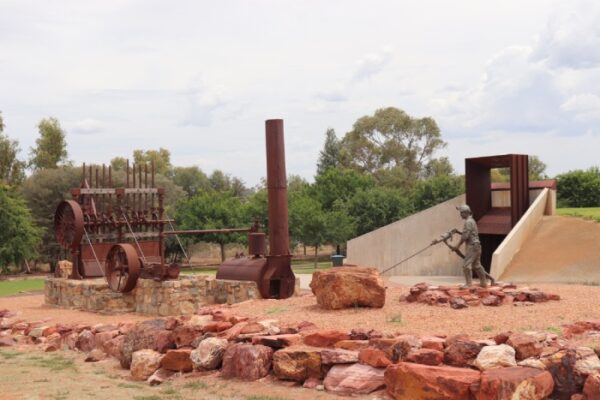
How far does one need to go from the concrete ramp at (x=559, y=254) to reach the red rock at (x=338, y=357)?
12.4 meters

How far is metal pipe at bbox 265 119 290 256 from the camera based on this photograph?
17.3 meters

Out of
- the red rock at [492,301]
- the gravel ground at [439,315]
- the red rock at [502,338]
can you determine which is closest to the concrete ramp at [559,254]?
the gravel ground at [439,315]

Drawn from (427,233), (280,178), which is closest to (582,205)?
(427,233)

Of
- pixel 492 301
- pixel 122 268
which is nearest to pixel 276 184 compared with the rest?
pixel 122 268

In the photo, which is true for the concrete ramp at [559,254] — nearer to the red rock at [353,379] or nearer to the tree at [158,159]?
the red rock at [353,379]

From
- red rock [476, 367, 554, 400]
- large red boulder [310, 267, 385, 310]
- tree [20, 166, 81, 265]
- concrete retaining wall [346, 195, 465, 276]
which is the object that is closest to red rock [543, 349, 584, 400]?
red rock [476, 367, 554, 400]

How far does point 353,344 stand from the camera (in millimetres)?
9992

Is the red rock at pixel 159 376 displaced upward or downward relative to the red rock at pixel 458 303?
downward

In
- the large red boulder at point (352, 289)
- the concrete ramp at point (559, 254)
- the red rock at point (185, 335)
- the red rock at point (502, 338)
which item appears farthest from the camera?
→ the concrete ramp at point (559, 254)

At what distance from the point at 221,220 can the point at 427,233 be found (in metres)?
21.8

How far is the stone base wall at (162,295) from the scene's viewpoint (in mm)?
18125

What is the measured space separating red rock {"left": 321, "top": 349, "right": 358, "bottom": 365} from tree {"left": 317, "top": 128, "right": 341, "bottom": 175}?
63.9 metres

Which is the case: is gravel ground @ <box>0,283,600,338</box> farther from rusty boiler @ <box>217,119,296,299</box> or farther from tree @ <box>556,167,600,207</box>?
tree @ <box>556,167,600,207</box>

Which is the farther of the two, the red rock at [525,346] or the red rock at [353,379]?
the red rock at [353,379]
